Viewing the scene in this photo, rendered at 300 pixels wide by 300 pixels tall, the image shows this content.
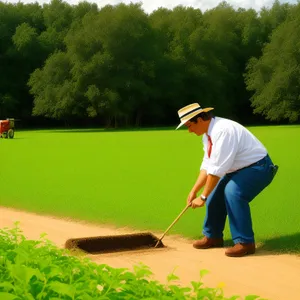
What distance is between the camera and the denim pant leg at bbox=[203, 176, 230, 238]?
6.87m

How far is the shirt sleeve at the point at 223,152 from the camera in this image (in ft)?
20.6

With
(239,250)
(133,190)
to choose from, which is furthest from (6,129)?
(239,250)

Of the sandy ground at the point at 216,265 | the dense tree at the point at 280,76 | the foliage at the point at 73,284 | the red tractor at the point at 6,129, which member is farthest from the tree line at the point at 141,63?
the foliage at the point at 73,284

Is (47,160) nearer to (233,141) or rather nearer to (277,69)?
(233,141)

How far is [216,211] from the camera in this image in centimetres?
695

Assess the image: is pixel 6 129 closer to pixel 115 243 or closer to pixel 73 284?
pixel 115 243

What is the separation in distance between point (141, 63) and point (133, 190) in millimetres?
47198

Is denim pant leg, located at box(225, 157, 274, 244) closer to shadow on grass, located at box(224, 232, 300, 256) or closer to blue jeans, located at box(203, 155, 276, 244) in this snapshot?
blue jeans, located at box(203, 155, 276, 244)

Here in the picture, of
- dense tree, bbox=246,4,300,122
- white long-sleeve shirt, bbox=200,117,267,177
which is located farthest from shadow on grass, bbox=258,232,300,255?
dense tree, bbox=246,4,300,122

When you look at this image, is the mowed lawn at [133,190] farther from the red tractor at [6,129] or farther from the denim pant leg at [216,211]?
the red tractor at [6,129]

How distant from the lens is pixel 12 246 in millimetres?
4375

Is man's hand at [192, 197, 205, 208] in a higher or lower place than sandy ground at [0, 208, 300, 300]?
higher

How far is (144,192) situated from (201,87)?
51.8 m

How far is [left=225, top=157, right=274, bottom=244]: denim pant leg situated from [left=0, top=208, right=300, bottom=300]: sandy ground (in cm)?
28
